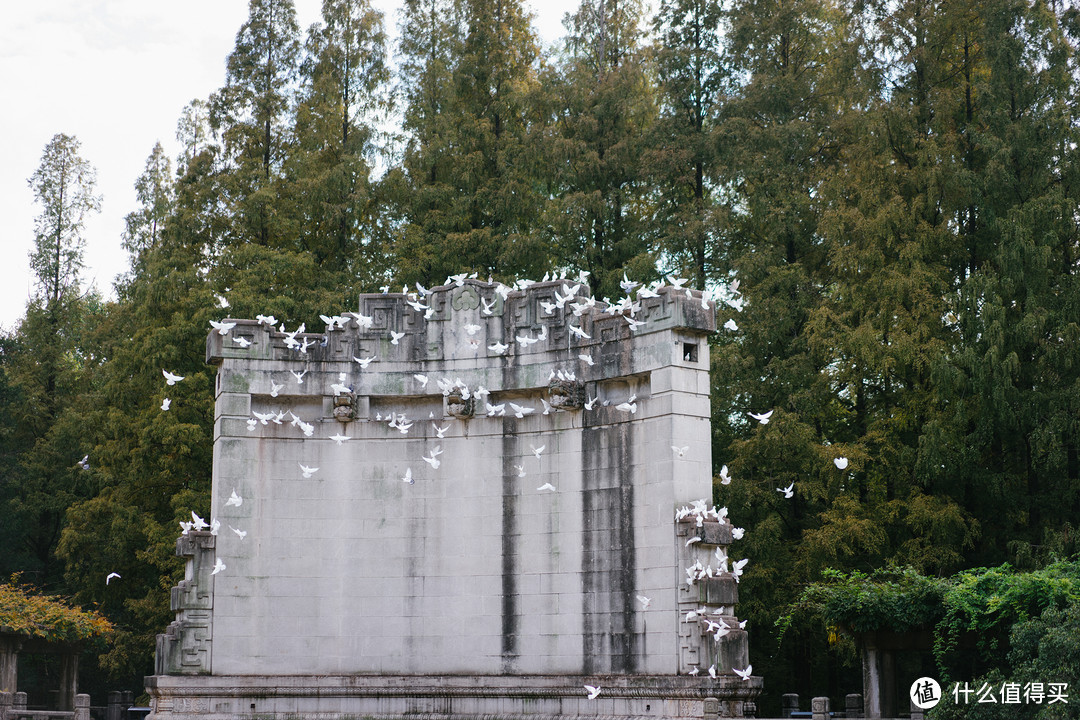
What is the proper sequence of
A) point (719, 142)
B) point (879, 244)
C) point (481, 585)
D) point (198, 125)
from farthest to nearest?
point (198, 125)
point (719, 142)
point (879, 244)
point (481, 585)

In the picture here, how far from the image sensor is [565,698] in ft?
60.4

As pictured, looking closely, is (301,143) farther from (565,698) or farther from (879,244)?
(565,698)

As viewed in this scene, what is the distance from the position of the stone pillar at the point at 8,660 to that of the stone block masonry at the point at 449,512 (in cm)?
906

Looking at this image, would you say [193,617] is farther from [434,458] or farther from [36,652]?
[36,652]

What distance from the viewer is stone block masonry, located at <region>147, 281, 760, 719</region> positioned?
59.9ft

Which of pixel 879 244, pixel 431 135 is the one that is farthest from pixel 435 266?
pixel 879 244

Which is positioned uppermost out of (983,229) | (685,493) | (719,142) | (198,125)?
(198,125)

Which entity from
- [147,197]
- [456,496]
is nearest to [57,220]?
[147,197]

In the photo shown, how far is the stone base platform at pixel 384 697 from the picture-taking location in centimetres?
1833

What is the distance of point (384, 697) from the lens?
1934 cm

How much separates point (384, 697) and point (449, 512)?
3036mm

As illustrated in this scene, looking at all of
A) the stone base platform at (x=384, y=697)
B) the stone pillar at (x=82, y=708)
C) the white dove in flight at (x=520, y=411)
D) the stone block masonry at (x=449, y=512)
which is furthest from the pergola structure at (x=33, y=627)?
the white dove in flight at (x=520, y=411)

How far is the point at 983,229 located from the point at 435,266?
1279 cm

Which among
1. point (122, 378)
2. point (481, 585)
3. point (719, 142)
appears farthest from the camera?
point (122, 378)
